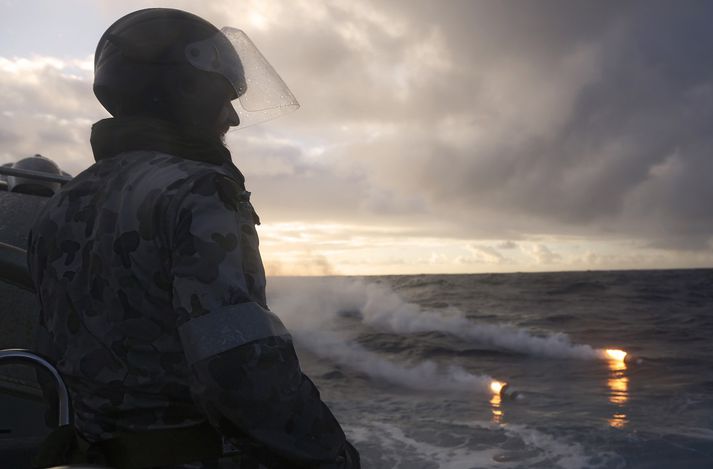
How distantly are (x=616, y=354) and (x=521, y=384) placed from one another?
221 inches

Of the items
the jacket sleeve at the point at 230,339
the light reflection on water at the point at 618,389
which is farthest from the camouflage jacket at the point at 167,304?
the light reflection on water at the point at 618,389

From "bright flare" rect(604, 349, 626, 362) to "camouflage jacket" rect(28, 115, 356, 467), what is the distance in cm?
1982

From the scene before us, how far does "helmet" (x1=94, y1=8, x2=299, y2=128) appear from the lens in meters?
1.62

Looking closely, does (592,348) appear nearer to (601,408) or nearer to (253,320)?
(601,408)

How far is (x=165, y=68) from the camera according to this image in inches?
64.3

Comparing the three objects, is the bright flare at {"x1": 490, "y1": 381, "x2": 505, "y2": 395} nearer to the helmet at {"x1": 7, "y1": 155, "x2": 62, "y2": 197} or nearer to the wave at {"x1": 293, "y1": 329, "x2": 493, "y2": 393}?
the wave at {"x1": 293, "y1": 329, "x2": 493, "y2": 393}

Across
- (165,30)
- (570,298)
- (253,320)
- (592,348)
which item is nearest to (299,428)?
(253,320)

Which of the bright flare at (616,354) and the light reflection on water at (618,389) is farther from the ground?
the bright flare at (616,354)

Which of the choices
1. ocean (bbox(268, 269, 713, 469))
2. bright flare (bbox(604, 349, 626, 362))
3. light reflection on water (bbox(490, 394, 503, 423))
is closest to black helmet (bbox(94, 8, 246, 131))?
ocean (bbox(268, 269, 713, 469))

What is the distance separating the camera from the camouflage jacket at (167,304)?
1.26 m

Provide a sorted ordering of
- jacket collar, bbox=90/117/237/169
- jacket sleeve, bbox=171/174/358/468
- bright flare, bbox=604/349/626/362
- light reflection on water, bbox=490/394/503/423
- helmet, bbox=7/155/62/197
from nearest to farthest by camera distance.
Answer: jacket sleeve, bbox=171/174/358/468 < jacket collar, bbox=90/117/237/169 < helmet, bbox=7/155/62/197 < light reflection on water, bbox=490/394/503/423 < bright flare, bbox=604/349/626/362

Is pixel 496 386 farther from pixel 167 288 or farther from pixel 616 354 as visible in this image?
pixel 167 288

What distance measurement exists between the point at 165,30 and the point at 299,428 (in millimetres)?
1074

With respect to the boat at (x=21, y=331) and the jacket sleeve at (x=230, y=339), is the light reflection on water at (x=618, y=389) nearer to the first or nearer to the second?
the boat at (x=21, y=331)
